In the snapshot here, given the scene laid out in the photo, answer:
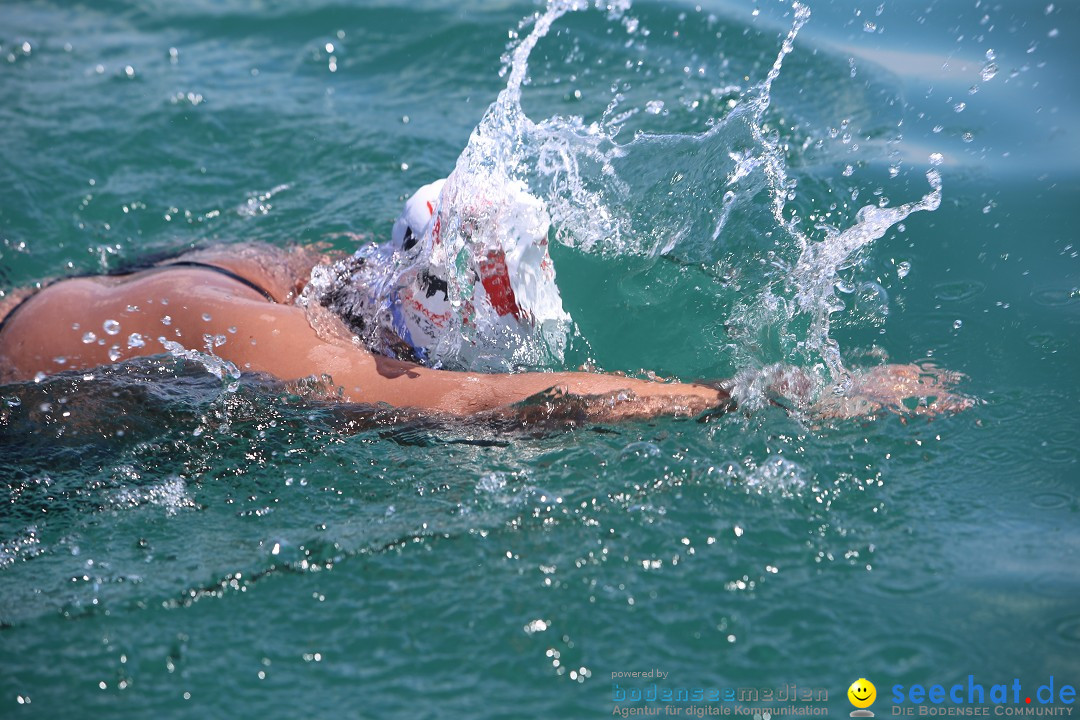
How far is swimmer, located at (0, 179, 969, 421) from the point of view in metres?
3.06

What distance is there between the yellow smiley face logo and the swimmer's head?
193 centimetres

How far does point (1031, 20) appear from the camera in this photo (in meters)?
5.31

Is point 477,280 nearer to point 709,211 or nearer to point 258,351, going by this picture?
point 258,351

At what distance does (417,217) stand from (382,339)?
0.44 m

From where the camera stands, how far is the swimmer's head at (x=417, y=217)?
3.29 metres

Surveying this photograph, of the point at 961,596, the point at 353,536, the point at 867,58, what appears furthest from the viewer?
the point at 867,58

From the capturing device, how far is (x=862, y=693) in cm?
228

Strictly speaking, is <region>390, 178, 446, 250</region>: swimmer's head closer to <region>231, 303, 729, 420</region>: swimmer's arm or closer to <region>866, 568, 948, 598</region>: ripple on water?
<region>231, 303, 729, 420</region>: swimmer's arm

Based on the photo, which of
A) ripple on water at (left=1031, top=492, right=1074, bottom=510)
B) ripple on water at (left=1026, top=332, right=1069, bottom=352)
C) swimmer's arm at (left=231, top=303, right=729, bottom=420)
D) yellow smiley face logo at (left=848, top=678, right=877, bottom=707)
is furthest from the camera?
ripple on water at (left=1026, top=332, right=1069, bottom=352)

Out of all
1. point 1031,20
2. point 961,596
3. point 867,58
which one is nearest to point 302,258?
point 961,596

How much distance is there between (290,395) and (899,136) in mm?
3608

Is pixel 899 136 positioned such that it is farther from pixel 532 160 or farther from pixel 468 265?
pixel 468 265

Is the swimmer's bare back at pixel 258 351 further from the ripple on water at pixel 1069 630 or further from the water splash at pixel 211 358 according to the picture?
the ripple on water at pixel 1069 630

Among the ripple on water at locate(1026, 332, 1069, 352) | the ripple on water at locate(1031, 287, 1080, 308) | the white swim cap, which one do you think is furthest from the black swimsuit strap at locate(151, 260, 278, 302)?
the ripple on water at locate(1031, 287, 1080, 308)
